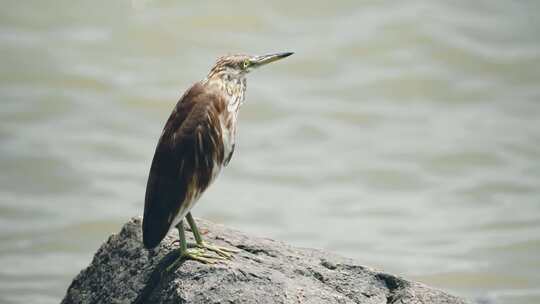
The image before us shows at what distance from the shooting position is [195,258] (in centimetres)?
621

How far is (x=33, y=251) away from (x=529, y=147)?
6.95 m

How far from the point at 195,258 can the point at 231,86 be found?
102cm

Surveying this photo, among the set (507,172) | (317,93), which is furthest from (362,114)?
(507,172)

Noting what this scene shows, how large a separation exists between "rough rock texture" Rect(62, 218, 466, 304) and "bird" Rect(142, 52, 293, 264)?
17 cm

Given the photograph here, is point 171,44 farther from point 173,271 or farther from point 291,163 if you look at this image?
point 173,271

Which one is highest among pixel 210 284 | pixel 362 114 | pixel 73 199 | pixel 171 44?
pixel 171 44

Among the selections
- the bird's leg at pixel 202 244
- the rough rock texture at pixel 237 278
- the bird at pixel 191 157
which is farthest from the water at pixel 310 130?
the bird at pixel 191 157

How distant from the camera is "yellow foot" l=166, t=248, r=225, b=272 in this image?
6.20 m

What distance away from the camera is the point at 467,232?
13383 millimetres

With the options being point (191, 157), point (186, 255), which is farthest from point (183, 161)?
point (186, 255)

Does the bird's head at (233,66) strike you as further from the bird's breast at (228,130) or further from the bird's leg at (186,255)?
the bird's leg at (186,255)

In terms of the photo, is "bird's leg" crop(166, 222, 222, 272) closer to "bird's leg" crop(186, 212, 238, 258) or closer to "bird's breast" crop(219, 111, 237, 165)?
"bird's leg" crop(186, 212, 238, 258)

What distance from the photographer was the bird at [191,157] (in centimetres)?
612

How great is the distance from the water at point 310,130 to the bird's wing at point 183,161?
17.9ft
